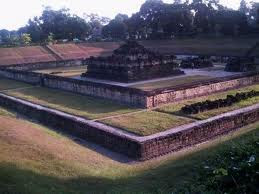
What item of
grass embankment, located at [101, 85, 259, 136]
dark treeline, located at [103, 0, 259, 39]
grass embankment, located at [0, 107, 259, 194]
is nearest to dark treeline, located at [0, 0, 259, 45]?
dark treeline, located at [103, 0, 259, 39]

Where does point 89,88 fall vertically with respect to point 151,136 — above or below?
above

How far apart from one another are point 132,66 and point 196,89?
561cm

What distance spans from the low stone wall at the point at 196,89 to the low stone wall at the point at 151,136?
3.14m

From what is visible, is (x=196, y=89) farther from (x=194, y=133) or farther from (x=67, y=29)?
(x=67, y=29)

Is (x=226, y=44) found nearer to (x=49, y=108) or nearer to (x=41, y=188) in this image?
(x=49, y=108)

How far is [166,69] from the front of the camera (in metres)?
22.6

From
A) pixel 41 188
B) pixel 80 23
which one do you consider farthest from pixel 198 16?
pixel 41 188

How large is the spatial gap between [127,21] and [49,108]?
32162 mm

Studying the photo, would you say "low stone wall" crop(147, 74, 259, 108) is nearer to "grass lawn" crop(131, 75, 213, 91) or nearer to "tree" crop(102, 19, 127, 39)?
"grass lawn" crop(131, 75, 213, 91)

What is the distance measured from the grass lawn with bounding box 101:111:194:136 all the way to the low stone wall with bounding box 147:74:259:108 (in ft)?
4.71

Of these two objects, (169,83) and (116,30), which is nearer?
(169,83)

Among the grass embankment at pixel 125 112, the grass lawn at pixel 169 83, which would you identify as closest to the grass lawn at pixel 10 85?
the grass embankment at pixel 125 112

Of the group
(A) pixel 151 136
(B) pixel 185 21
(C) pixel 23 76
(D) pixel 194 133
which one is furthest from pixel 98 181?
(B) pixel 185 21

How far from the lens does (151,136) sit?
36.0ft
